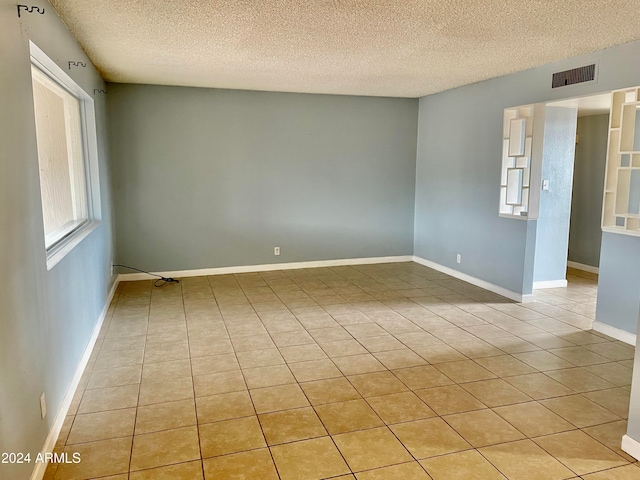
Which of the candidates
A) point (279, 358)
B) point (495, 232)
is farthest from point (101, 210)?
point (495, 232)

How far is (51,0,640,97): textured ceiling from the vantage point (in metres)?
2.91

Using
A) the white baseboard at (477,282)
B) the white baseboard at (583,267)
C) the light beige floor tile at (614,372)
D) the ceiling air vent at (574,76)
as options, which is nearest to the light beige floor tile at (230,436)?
the light beige floor tile at (614,372)

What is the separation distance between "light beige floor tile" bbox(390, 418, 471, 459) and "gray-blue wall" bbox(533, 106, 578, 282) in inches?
135

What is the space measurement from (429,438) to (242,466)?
970mm

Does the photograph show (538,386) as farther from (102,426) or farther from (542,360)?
(102,426)

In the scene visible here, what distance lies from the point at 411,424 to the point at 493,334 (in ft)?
5.67

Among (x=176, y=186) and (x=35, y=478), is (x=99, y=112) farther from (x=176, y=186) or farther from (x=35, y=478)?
(x=35, y=478)

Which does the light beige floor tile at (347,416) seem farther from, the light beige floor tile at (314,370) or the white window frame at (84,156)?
the white window frame at (84,156)

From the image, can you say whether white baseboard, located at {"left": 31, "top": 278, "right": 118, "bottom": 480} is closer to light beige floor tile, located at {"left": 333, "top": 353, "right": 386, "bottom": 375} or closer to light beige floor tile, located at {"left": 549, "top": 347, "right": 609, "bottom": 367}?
light beige floor tile, located at {"left": 333, "top": 353, "right": 386, "bottom": 375}

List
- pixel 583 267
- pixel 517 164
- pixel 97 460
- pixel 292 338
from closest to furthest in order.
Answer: pixel 97 460, pixel 292 338, pixel 517 164, pixel 583 267

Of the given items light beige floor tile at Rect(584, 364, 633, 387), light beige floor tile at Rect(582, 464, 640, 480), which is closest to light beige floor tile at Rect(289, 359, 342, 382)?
light beige floor tile at Rect(582, 464, 640, 480)

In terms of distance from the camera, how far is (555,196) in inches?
218

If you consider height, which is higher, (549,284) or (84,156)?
(84,156)

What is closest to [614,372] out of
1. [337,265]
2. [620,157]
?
[620,157]
